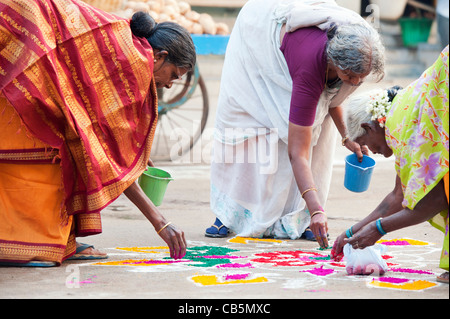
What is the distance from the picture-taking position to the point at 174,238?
3.82m

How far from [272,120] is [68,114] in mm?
1434

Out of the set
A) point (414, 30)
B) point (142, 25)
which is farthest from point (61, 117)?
point (414, 30)

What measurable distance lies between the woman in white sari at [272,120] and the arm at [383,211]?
0.53 metres

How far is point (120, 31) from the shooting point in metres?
3.80

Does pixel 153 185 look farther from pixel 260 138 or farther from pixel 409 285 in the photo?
pixel 409 285

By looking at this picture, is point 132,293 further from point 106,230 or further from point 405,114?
point 106,230

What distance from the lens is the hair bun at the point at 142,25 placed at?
12.7 feet

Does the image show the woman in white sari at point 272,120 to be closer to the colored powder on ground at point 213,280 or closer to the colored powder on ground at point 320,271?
the colored powder on ground at point 320,271

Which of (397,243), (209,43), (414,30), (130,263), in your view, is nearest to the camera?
(130,263)

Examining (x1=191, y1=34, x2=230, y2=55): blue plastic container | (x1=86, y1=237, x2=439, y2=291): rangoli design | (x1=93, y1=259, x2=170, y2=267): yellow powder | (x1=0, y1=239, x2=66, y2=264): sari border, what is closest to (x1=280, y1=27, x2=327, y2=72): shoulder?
→ (x1=86, y1=237, x2=439, y2=291): rangoli design

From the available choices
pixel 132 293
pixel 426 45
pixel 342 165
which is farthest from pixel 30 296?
pixel 426 45

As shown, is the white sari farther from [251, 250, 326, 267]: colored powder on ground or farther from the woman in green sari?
the woman in green sari

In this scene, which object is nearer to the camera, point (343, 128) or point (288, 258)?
point (288, 258)

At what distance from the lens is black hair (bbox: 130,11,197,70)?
383 cm
